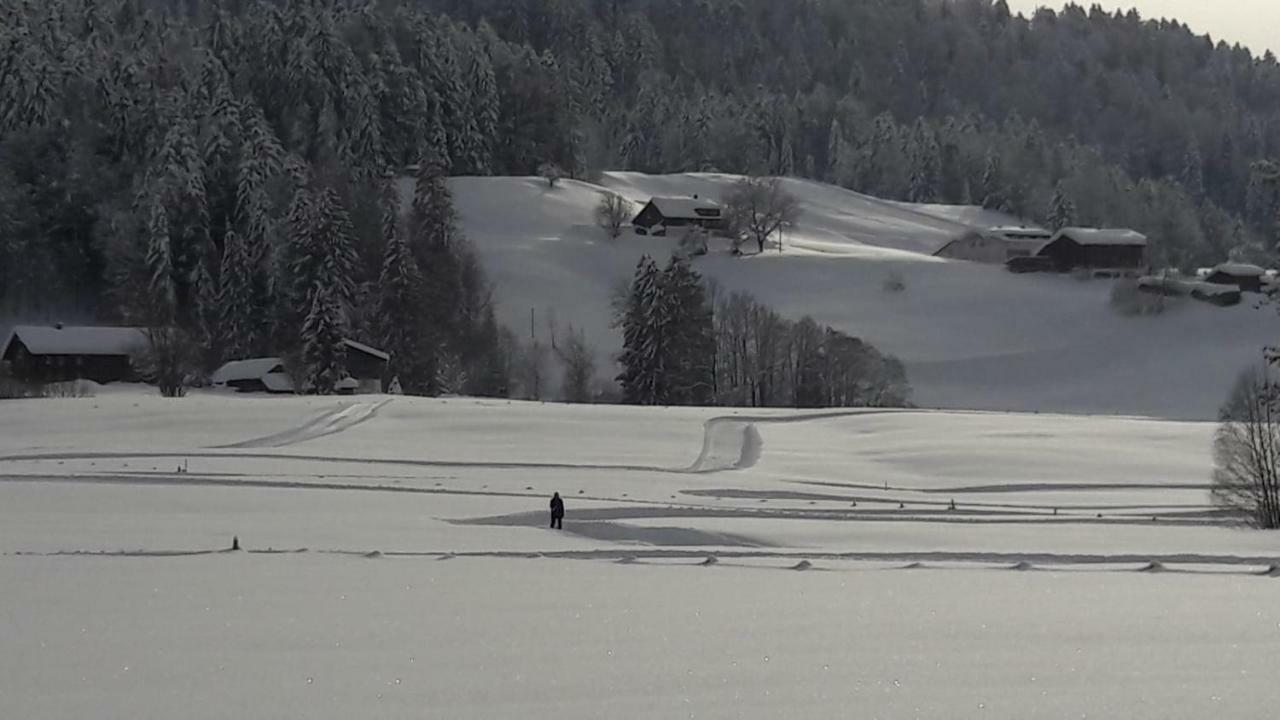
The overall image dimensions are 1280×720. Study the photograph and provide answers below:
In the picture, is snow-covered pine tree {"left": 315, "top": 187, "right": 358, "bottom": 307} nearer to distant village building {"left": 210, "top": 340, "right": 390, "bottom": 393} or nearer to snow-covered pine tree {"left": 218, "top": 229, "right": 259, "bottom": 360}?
distant village building {"left": 210, "top": 340, "right": 390, "bottom": 393}

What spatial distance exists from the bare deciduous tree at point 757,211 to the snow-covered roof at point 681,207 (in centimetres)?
196

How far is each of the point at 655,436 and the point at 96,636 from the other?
32.3 m

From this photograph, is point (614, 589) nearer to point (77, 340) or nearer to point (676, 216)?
point (77, 340)

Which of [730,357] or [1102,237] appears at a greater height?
[1102,237]

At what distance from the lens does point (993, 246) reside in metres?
112

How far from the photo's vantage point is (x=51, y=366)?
2581 inches

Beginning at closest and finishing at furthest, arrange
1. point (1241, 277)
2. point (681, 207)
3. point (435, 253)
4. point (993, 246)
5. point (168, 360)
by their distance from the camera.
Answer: point (168, 360) → point (435, 253) → point (1241, 277) → point (681, 207) → point (993, 246)

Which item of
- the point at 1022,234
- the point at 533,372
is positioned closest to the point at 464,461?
the point at 533,372

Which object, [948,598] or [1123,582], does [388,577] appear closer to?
[948,598]

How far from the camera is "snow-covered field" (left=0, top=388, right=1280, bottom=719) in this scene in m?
9.82

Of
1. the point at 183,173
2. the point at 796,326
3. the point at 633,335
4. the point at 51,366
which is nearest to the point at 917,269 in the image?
the point at 796,326

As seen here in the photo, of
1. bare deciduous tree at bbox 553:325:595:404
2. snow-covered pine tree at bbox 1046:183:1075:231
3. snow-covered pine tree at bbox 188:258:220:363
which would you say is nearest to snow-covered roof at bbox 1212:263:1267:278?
snow-covered pine tree at bbox 1046:183:1075:231

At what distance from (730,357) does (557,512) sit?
51273 mm

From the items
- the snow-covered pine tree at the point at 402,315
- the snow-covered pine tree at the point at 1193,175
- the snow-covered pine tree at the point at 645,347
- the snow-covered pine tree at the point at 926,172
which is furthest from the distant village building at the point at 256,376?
the snow-covered pine tree at the point at 1193,175
